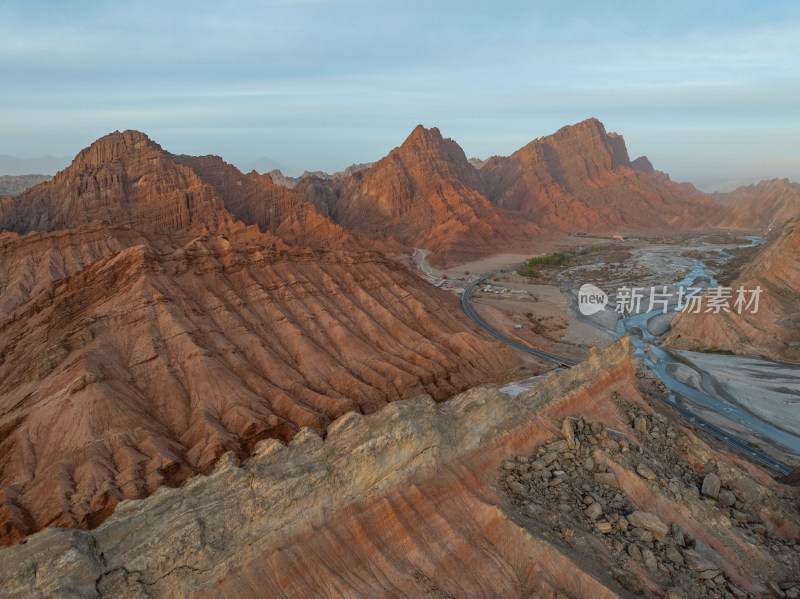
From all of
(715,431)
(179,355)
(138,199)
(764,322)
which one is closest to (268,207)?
(138,199)

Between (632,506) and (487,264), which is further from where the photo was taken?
(487,264)

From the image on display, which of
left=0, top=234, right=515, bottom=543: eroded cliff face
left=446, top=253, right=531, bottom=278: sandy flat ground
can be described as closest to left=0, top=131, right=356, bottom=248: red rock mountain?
left=446, top=253, right=531, bottom=278: sandy flat ground

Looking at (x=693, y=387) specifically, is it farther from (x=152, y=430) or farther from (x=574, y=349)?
(x=152, y=430)

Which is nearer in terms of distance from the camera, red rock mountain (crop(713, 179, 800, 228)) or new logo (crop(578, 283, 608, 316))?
new logo (crop(578, 283, 608, 316))

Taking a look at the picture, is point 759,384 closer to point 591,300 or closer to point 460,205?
point 591,300

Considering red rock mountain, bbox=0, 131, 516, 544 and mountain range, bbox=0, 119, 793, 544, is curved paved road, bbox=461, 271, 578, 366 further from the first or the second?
red rock mountain, bbox=0, 131, 516, 544

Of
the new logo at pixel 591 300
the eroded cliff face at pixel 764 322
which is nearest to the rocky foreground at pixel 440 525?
the eroded cliff face at pixel 764 322
